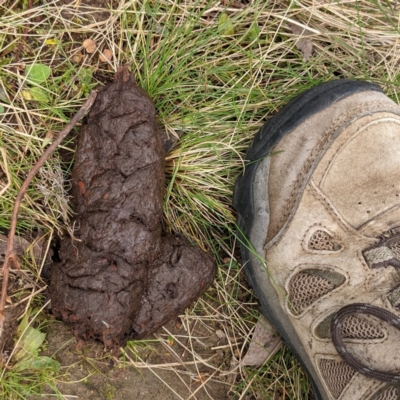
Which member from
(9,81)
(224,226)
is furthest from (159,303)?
(9,81)

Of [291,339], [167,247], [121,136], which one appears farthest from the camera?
[291,339]

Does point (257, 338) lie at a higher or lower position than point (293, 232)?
lower

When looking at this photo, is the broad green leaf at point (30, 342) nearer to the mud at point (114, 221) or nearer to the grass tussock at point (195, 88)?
the grass tussock at point (195, 88)

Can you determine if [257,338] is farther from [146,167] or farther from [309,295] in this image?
[146,167]

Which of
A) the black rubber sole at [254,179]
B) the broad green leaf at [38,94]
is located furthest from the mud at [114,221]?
the black rubber sole at [254,179]

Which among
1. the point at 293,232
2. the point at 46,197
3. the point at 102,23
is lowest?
the point at 46,197

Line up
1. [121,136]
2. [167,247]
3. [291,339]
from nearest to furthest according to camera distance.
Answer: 1. [121,136]
2. [167,247]
3. [291,339]

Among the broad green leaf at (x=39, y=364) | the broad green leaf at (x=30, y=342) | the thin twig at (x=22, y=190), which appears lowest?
the broad green leaf at (x=39, y=364)
